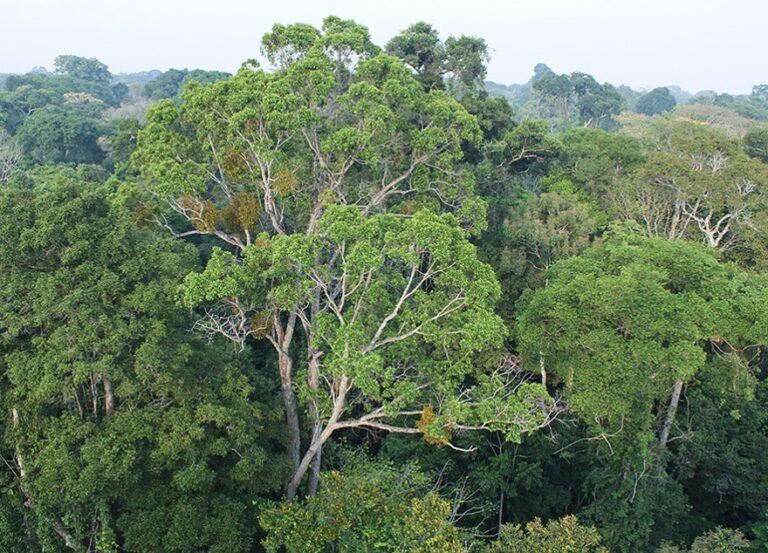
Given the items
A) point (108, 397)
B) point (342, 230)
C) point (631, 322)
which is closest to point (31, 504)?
point (108, 397)

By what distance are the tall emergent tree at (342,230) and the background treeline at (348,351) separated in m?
0.06

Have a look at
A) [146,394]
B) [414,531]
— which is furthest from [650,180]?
[146,394]

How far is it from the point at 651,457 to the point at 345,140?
8741 mm

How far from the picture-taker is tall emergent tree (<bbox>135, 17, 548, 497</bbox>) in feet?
30.3

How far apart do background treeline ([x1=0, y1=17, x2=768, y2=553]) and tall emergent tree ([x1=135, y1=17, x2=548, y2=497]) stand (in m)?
0.06

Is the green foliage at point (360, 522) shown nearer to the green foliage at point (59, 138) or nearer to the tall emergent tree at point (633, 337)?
the tall emergent tree at point (633, 337)

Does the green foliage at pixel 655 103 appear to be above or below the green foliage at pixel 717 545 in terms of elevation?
A: above

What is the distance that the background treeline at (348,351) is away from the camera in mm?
8336

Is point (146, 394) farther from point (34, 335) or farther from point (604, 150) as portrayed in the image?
point (604, 150)

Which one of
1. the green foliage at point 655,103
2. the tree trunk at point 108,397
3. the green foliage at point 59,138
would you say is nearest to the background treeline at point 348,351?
the tree trunk at point 108,397

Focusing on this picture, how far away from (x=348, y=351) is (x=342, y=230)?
1.95 metres

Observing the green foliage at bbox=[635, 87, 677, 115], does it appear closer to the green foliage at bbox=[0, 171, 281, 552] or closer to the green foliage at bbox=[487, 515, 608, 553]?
the green foliage at bbox=[487, 515, 608, 553]

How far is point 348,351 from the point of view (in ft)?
30.5

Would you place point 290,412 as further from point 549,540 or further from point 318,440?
point 549,540
